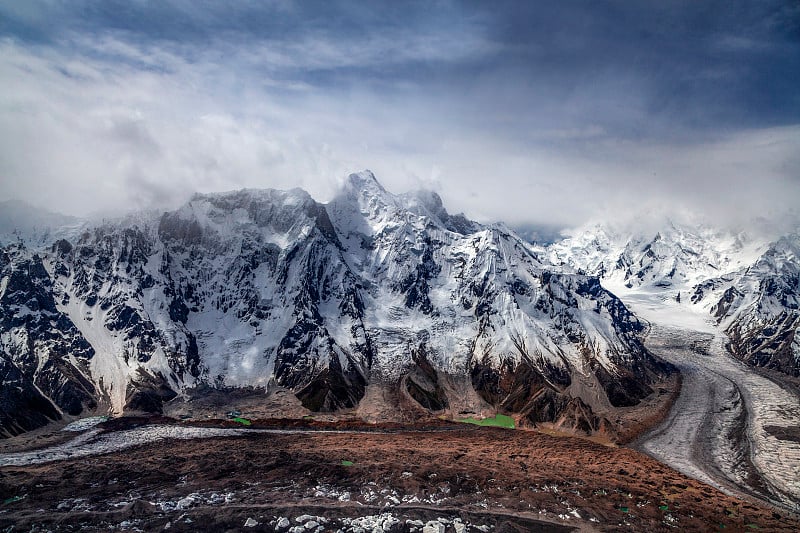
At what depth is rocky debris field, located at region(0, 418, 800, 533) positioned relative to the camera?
276 ft

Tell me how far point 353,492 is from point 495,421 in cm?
10585

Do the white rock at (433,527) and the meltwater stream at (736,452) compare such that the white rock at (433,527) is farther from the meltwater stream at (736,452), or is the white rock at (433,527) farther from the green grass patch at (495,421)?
the green grass patch at (495,421)

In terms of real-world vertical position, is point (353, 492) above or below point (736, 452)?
above

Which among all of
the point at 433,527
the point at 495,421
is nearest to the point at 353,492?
the point at 433,527

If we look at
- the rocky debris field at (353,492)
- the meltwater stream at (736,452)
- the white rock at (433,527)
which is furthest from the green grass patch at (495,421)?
the white rock at (433,527)

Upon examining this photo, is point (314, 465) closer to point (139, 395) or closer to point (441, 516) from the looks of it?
point (441, 516)

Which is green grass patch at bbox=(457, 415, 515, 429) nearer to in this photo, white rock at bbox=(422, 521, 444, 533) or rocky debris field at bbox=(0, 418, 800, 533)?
rocky debris field at bbox=(0, 418, 800, 533)

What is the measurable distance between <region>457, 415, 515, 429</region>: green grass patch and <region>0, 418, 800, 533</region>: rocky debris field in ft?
137

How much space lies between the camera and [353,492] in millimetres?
97750

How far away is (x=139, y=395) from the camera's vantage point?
179 m

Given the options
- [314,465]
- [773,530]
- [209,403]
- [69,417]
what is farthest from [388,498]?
[69,417]

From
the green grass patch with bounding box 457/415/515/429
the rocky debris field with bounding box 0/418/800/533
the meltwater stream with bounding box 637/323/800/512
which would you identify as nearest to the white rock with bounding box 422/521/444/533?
the rocky debris field with bounding box 0/418/800/533

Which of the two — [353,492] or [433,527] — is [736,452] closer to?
[433,527]

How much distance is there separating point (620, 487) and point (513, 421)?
3051 inches
